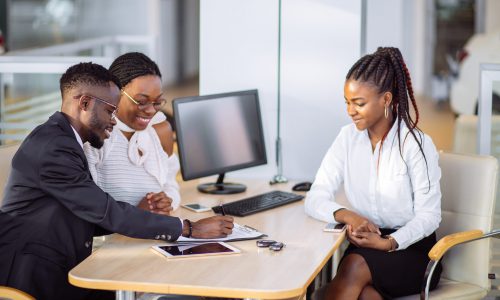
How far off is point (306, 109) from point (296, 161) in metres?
0.24

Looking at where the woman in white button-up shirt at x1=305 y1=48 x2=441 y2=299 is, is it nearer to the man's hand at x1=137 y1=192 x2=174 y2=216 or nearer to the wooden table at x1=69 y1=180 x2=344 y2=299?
the wooden table at x1=69 y1=180 x2=344 y2=299

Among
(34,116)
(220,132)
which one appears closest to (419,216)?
(220,132)

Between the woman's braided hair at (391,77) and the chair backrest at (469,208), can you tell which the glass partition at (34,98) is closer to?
the woman's braided hair at (391,77)

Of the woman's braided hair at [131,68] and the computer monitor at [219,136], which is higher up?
the woman's braided hair at [131,68]

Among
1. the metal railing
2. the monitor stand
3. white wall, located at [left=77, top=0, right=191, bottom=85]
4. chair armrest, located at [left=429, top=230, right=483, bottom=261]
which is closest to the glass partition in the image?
the metal railing

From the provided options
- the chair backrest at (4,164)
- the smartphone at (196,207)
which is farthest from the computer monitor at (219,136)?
the chair backrest at (4,164)

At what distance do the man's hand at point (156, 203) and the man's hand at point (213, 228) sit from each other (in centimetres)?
31

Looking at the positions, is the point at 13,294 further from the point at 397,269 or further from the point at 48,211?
the point at 397,269

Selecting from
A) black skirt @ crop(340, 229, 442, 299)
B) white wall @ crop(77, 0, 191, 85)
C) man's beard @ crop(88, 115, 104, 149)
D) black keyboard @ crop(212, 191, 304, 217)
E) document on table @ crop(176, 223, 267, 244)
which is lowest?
black skirt @ crop(340, 229, 442, 299)

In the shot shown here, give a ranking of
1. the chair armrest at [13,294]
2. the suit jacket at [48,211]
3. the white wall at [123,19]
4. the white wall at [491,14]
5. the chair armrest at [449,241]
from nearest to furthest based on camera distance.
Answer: the chair armrest at [13,294] → the suit jacket at [48,211] → the chair armrest at [449,241] → the white wall at [491,14] → the white wall at [123,19]

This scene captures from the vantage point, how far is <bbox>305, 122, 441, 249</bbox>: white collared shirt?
9.79 feet

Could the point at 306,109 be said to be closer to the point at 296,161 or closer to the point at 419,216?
the point at 296,161

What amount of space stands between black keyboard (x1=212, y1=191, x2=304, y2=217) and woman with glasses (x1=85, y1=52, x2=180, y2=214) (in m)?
0.22

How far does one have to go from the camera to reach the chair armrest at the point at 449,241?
2.80m
